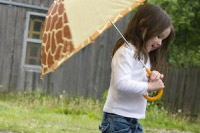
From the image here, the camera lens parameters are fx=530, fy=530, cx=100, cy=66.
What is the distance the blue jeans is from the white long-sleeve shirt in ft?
0.12

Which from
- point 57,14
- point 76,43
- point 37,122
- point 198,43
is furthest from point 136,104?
point 198,43

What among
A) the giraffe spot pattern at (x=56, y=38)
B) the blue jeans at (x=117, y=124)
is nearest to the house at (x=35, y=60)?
the giraffe spot pattern at (x=56, y=38)

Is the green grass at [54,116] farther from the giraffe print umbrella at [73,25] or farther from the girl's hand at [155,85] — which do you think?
the girl's hand at [155,85]

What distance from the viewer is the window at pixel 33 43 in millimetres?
12977

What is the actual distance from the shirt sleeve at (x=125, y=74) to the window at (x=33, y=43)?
9.47 meters

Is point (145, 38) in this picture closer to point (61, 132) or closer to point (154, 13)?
point (154, 13)

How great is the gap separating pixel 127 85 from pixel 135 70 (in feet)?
0.59

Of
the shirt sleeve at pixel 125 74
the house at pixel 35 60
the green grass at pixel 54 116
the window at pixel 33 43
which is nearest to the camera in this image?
the shirt sleeve at pixel 125 74

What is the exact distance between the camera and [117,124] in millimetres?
3701

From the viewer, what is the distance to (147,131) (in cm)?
903

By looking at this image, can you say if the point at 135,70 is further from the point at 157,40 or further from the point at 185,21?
the point at 185,21

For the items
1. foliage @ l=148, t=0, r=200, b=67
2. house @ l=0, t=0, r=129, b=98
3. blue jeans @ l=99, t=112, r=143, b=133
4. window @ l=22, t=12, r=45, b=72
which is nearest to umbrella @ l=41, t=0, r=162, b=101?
blue jeans @ l=99, t=112, r=143, b=133

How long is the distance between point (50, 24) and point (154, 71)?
2.70 ft

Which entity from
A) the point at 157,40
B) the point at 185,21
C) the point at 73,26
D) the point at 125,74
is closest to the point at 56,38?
the point at 73,26
